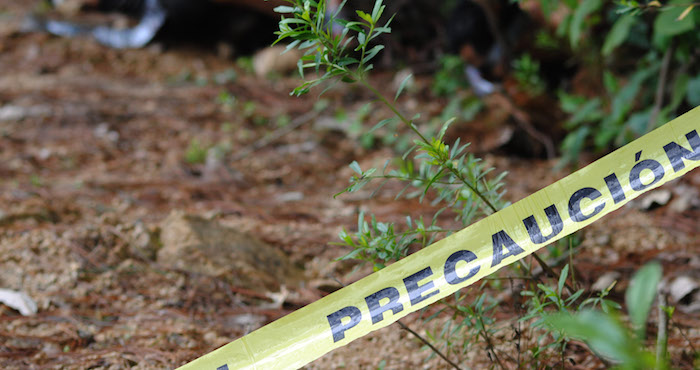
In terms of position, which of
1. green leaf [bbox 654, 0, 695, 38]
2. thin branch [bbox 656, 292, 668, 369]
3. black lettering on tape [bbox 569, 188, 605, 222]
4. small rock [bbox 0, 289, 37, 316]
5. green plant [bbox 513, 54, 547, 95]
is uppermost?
small rock [bbox 0, 289, 37, 316]

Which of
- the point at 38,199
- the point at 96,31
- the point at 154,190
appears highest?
the point at 96,31

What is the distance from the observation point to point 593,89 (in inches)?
150

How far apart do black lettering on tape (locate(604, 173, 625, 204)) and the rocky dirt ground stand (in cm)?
43

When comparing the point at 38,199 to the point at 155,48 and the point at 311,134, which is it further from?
the point at 155,48

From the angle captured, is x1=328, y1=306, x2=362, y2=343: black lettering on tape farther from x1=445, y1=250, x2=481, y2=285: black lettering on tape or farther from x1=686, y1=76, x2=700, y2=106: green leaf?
x1=686, y1=76, x2=700, y2=106: green leaf

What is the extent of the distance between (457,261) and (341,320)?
0.31 meters

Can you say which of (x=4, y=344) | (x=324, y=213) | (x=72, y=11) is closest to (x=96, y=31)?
(x=72, y=11)

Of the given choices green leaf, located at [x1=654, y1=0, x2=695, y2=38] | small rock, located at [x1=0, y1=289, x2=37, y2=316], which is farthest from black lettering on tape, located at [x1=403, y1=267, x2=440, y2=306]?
green leaf, located at [x1=654, y1=0, x2=695, y2=38]

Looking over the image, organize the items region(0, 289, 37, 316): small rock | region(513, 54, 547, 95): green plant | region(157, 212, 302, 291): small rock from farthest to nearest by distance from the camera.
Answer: region(513, 54, 547, 95): green plant < region(157, 212, 302, 291): small rock < region(0, 289, 37, 316): small rock

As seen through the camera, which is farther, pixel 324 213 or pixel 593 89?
pixel 593 89

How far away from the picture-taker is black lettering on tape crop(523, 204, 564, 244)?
1.24 metres

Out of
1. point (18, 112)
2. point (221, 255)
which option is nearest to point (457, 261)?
point (221, 255)

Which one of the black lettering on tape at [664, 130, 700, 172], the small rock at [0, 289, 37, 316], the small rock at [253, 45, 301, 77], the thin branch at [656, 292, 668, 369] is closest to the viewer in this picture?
the thin branch at [656, 292, 668, 369]

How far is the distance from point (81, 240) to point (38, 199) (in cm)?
76
